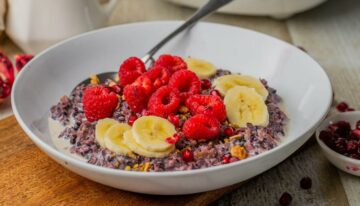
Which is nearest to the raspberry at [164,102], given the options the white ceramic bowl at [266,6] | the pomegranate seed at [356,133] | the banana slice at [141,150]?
the banana slice at [141,150]

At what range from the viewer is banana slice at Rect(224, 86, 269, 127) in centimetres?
140

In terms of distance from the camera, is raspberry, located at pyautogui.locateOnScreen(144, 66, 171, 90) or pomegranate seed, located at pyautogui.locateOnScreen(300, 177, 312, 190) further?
raspberry, located at pyautogui.locateOnScreen(144, 66, 171, 90)

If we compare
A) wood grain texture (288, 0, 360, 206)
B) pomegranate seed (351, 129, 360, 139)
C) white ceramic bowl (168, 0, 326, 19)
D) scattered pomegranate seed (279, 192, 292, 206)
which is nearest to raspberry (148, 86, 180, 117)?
scattered pomegranate seed (279, 192, 292, 206)

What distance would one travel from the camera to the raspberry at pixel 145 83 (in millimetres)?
1442

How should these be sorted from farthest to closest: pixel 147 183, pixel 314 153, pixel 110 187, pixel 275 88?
pixel 275 88 → pixel 314 153 → pixel 110 187 → pixel 147 183

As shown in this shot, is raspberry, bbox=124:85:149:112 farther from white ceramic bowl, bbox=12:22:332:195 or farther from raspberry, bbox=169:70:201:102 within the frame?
white ceramic bowl, bbox=12:22:332:195

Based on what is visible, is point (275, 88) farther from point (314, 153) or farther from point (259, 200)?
point (259, 200)

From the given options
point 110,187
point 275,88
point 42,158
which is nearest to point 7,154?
point 42,158

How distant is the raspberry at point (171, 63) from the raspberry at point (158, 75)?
0.13ft

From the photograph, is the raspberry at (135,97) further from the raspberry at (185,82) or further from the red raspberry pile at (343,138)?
the red raspberry pile at (343,138)

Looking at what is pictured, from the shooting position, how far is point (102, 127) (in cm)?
136

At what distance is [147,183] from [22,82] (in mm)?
563

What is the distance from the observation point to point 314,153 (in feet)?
4.92

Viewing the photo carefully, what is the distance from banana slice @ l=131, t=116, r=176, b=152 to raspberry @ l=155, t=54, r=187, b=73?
26 cm
